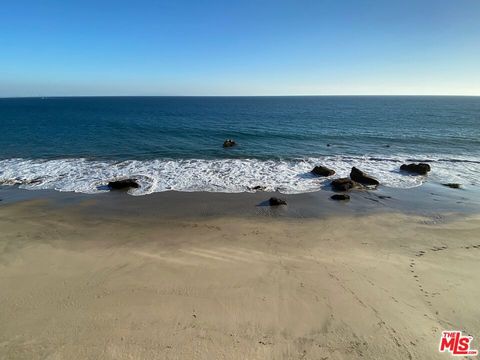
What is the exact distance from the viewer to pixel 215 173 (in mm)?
22234

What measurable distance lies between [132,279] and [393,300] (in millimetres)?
8636

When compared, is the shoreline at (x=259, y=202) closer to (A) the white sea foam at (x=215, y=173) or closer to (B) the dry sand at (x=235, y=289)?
(A) the white sea foam at (x=215, y=173)

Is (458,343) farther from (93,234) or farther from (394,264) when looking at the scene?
(93,234)

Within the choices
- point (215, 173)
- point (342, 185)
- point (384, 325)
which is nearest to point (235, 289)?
point (384, 325)

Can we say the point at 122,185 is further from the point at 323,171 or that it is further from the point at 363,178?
→ the point at 363,178

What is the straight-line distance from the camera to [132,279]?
29.9 feet

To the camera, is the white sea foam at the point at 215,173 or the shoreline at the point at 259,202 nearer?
the shoreline at the point at 259,202

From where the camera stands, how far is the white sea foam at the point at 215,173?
→ 763 inches

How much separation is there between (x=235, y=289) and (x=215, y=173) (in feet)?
47.2

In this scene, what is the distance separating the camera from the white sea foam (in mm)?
19375

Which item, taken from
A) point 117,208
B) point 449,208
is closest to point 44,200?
point 117,208

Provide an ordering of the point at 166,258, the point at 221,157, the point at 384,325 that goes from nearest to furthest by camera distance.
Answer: the point at 384,325
the point at 166,258
the point at 221,157

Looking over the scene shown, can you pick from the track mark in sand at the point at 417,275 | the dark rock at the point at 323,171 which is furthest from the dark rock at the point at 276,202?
the track mark in sand at the point at 417,275

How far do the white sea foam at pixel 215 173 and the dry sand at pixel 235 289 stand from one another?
618 cm
